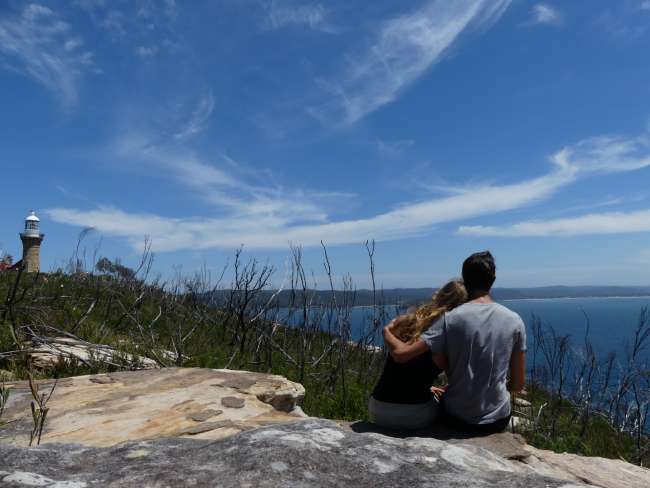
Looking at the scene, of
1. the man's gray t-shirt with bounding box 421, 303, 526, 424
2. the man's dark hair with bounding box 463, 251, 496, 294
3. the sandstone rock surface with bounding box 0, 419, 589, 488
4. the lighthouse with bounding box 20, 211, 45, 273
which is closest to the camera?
the sandstone rock surface with bounding box 0, 419, 589, 488

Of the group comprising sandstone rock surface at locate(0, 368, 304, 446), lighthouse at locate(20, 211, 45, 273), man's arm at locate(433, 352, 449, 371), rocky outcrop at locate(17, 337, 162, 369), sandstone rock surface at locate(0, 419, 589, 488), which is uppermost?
lighthouse at locate(20, 211, 45, 273)

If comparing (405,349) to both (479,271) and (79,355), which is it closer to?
(479,271)

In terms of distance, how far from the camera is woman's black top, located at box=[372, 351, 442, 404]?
13.3ft

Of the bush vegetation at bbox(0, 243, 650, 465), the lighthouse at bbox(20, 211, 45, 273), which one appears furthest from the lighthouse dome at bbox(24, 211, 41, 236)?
the bush vegetation at bbox(0, 243, 650, 465)

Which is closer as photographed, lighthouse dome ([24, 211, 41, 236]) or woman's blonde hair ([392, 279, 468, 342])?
woman's blonde hair ([392, 279, 468, 342])

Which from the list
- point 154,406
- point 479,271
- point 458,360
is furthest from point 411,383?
point 154,406

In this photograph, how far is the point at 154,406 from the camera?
4195 millimetres

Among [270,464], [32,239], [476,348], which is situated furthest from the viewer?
[32,239]

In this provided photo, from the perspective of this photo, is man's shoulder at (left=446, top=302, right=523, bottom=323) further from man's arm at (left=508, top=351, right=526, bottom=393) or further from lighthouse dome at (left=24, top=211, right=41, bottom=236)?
lighthouse dome at (left=24, top=211, right=41, bottom=236)

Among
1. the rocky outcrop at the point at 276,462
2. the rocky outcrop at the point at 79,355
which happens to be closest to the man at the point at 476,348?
the rocky outcrop at the point at 276,462

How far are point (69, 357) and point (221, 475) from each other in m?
5.16

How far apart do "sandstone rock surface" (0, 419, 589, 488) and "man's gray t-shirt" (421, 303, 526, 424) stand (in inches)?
69.7

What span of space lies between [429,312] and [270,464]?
257 centimetres

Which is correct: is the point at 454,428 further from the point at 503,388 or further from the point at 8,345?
the point at 8,345
